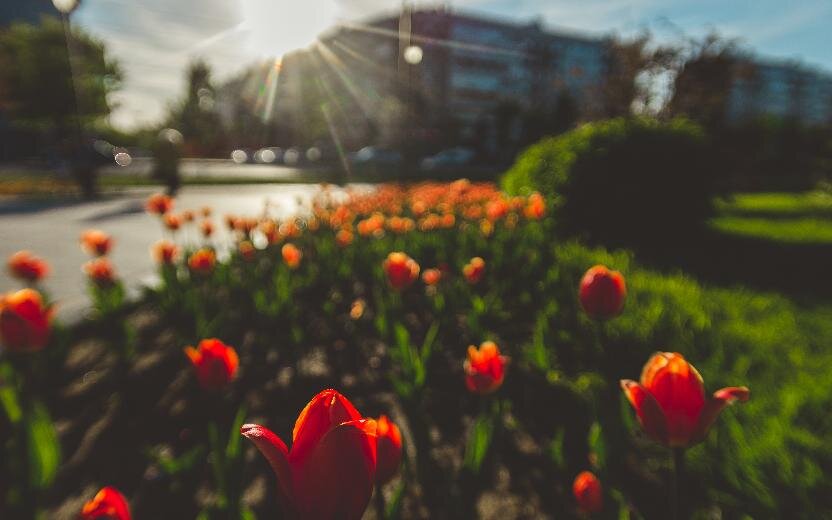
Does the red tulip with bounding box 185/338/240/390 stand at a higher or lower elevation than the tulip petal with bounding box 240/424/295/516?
lower

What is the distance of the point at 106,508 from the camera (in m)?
0.63

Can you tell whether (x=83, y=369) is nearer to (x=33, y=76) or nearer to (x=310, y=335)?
(x=310, y=335)

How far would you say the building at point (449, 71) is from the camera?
4947 centimetres

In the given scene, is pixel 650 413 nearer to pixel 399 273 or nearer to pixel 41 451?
pixel 399 273

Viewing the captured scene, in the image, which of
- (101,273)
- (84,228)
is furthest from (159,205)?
(84,228)

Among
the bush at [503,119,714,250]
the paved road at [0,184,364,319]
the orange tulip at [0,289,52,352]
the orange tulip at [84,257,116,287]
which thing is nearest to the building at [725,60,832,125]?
the bush at [503,119,714,250]

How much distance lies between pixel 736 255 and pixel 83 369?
656 cm

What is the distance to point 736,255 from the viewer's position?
5.72m

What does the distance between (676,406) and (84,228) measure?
10269mm

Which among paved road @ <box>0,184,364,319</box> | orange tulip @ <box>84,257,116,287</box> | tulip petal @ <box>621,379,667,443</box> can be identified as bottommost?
paved road @ <box>0,184,364,319</box>

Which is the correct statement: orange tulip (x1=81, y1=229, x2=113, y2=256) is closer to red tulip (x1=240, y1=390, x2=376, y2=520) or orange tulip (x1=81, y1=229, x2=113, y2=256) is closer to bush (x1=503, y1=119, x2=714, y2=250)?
red tulip (x1=240, y1=390, x2=376, y2=520)

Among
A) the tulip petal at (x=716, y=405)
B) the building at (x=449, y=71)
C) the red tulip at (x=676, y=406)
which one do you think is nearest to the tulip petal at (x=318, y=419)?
the red tulip at (x=676, y=406)

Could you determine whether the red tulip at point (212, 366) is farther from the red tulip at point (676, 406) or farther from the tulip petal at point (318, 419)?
the red tulip at point (676, 406)

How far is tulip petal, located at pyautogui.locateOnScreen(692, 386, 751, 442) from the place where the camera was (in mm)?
823
